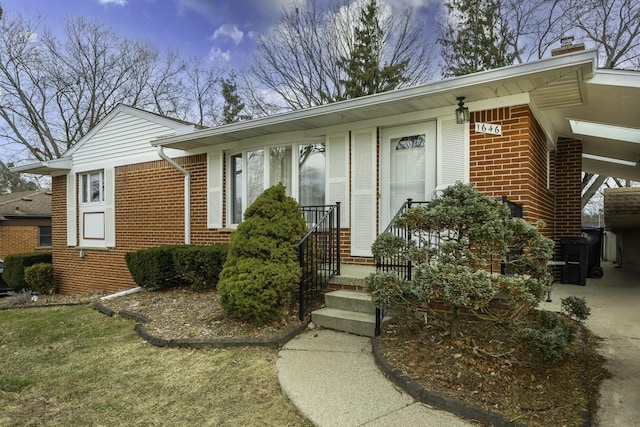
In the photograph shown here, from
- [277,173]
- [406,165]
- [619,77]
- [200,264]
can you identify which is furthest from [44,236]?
[619,77]

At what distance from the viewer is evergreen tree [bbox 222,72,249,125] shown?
21.6 metres

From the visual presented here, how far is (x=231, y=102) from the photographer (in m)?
22.0

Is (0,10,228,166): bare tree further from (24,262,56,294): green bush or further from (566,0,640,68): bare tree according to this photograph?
(566,0,640,68): bare tree

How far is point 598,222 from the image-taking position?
86.2 ft

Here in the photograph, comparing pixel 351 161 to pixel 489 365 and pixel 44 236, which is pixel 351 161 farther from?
pixel 44 236

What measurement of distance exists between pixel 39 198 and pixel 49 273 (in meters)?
11.7

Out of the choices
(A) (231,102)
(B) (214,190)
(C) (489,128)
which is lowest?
(B) (214,190)

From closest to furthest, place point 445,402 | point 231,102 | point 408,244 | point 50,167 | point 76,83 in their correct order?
point 445,402 < point 408,244 < point 50,167 < point 76,83 < point 231,102

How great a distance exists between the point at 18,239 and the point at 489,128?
65.6 ft

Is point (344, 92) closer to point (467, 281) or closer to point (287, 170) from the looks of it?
point (287, 170)

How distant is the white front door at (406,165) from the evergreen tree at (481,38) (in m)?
11.6

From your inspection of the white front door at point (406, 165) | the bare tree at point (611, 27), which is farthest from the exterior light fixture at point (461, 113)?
the bare tree at point (611, 27)

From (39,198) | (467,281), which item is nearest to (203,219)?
(467,281)

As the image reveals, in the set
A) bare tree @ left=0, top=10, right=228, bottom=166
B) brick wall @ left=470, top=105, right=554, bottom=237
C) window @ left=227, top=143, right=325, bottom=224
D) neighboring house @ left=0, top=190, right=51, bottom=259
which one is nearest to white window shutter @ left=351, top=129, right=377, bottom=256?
window @ left=227, top=143, right=325, bottom=224
